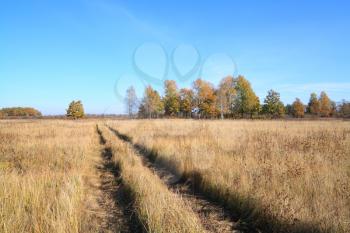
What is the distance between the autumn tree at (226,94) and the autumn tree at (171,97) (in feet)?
39.9

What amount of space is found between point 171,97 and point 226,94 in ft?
56.4

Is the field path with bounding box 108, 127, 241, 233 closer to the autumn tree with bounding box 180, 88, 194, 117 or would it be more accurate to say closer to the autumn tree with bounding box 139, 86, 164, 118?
the autumn tree with bounding box 180, 88, 194, 117

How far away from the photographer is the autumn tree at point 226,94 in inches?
2157

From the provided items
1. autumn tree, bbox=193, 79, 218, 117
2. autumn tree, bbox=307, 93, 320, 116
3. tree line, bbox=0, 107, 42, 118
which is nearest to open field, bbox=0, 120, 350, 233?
autumn tree, bbox=193, 79, 218, 117

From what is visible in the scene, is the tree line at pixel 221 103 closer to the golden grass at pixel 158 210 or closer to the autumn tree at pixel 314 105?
the autumn tree at pixel 314 105

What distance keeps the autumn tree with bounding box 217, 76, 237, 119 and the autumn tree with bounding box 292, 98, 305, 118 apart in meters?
22.4

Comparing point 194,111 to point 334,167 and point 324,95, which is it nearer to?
point 324,95

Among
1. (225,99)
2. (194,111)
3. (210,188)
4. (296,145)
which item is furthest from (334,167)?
(194,111)

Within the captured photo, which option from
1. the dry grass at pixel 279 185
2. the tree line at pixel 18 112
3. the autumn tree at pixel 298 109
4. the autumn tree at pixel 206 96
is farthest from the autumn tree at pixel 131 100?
the tree line at pixel 18 112

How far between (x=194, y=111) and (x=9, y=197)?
2545 inches

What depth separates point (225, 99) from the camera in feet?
189

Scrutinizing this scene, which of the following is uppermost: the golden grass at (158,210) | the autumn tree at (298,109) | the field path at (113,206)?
→ the autumn tree at (298,109)

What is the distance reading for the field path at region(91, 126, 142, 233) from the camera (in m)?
4.38

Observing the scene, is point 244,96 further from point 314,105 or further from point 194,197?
point 194,197
